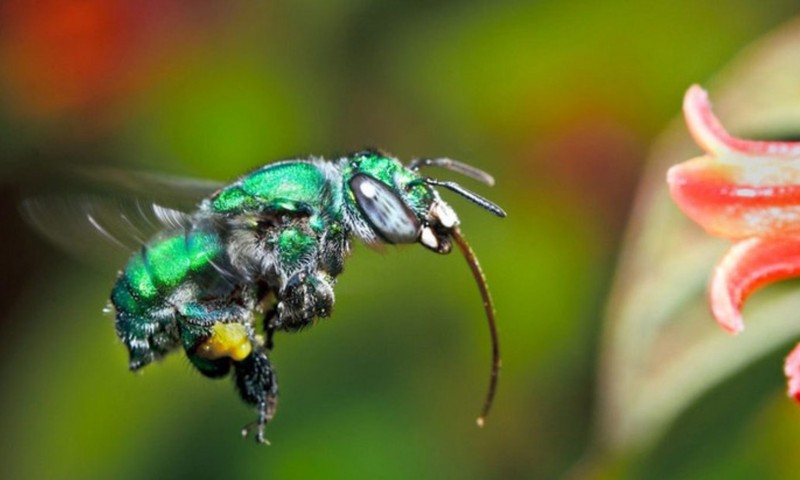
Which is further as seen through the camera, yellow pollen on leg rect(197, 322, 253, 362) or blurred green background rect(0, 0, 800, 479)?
blurred green background rect(0, 0, 800, 479)

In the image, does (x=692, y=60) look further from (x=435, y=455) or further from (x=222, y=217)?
(x=222, y=217)

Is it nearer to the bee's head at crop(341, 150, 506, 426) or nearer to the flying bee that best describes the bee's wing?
the flying bee

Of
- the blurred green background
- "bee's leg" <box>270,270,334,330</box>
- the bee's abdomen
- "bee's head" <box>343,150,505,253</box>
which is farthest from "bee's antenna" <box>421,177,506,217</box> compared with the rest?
the blurred green background

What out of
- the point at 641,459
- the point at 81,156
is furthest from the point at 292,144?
the point at 641,459

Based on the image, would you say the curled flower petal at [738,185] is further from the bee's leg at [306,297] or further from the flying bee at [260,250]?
the bee's leg at [306,297]

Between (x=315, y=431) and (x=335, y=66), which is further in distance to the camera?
(x=335, y=66)

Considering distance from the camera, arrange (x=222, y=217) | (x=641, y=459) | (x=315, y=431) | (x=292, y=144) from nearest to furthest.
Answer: (x=222, y=217), (x=641, y=459), (x=315, y=431), (x=292, y=144)
